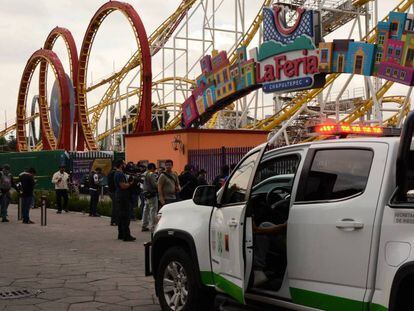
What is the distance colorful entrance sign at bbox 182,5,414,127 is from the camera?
618 inches

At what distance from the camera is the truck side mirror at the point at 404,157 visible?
357cm

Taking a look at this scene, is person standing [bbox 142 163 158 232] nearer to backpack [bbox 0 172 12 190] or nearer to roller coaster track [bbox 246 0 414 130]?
backpack [bbox 0 172 12 190]

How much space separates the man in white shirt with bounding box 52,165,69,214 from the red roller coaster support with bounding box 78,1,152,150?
10926 millimetres

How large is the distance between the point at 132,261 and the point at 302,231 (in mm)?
5756

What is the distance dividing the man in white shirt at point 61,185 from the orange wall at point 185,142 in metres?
4.48

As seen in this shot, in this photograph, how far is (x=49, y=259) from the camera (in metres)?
9.73

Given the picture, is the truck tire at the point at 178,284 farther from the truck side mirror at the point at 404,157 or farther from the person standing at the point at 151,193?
the person standing at the point at 151,193

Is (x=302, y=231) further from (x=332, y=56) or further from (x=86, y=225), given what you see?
(x=332, y=56)

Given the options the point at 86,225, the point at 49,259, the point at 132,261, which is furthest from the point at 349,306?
the point at 86,225

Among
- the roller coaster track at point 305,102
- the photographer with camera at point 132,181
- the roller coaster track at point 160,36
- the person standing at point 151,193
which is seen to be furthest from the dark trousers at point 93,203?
the roller coaster track at point 160,36

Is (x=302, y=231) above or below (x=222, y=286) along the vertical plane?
above

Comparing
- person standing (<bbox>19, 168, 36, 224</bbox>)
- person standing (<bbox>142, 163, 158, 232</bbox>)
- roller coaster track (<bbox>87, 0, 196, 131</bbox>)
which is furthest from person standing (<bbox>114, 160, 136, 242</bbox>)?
roller coaster track (<bbox>87, 0, 196, 131</bbox>)

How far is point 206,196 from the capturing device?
5559 millimetres

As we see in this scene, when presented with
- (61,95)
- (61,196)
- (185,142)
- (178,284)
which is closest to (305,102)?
(185,142)
